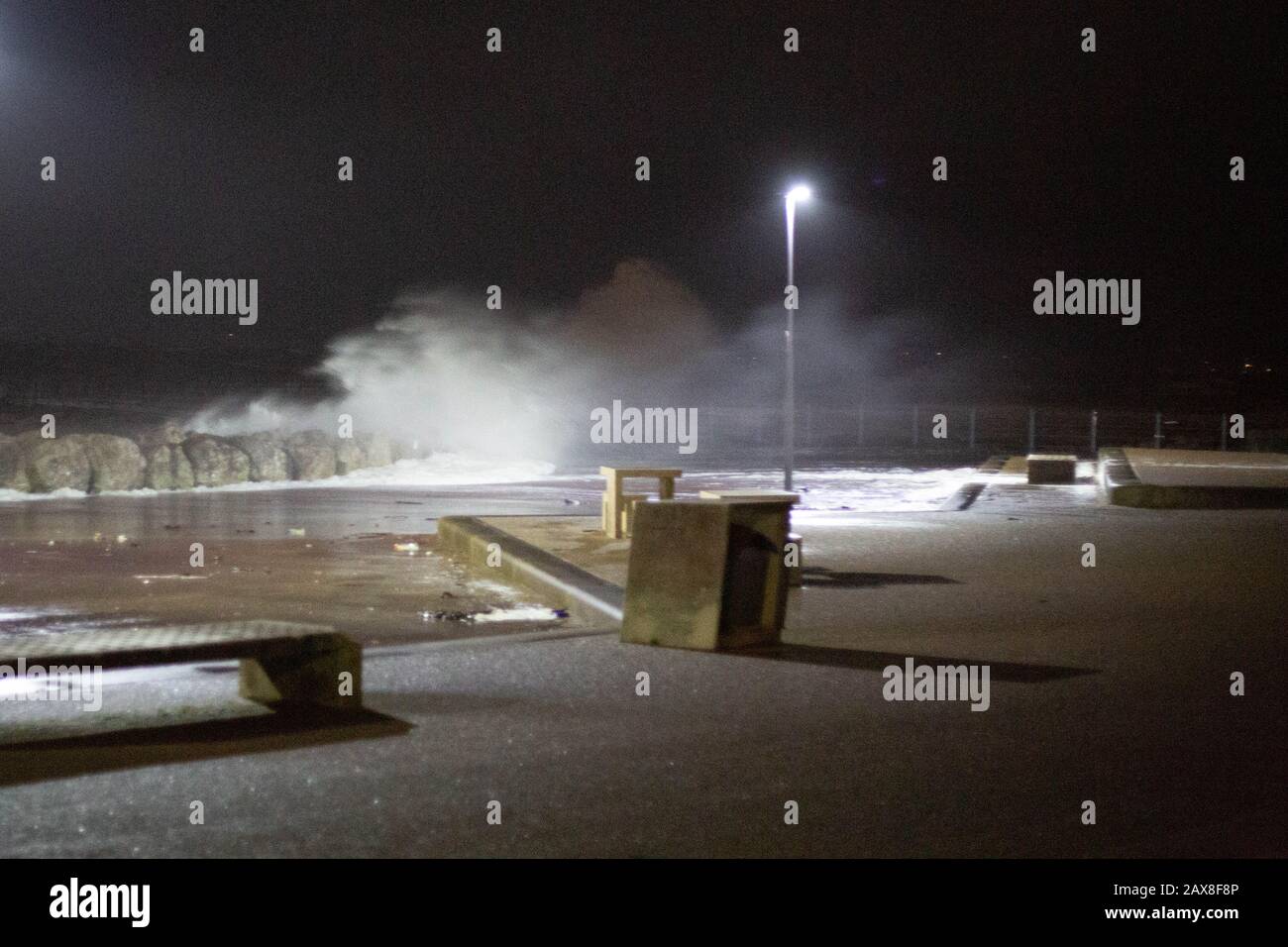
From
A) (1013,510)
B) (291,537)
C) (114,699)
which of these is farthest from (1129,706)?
(1013,510)

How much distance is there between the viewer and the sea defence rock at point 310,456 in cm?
3030

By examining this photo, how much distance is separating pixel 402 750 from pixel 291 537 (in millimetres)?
11143

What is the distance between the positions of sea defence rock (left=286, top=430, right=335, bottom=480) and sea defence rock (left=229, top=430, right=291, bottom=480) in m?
0.25

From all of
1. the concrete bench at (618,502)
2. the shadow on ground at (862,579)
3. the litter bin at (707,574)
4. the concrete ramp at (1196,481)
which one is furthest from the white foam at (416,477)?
the litter bin at (707,574)

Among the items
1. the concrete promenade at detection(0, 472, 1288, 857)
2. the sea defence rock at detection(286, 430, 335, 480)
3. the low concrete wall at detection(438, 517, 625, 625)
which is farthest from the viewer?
the sea defence rock at detection(286, 430, 335, 480)

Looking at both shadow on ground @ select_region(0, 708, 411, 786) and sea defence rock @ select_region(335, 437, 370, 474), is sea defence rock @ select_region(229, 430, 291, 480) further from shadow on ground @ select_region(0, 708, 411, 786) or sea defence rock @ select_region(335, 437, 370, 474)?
shadow on ground @ select_region(0, 708, 411, 786)

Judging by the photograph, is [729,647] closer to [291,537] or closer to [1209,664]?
[1209,664]

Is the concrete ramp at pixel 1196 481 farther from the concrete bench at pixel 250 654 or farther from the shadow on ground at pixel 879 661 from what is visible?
the concrete bench at pixel 250 654

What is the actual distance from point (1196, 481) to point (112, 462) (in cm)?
2008

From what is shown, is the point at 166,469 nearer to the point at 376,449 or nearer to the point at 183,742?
the point at 376,449

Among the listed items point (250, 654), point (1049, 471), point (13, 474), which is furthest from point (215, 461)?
point (250, 654)

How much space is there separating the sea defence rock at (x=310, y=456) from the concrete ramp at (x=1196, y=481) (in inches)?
657

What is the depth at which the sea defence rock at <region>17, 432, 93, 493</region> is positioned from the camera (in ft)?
79.8

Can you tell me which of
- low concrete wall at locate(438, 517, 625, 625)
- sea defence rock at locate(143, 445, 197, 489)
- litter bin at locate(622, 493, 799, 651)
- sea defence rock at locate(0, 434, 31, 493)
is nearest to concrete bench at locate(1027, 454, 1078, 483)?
low concrete wall at locate(438, 517, 625, 625)
